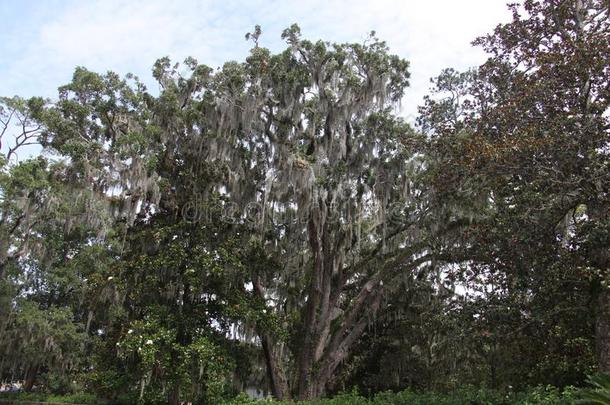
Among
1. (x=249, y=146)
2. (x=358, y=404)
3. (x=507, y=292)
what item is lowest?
(x=358, y=404)

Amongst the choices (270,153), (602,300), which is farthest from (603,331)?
(270,153)

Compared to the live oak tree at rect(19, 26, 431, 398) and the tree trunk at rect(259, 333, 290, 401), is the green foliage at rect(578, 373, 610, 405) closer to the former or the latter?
the live oak tree at rect(19, 26, 431, 398)

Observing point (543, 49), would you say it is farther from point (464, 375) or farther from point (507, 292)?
point (464, 375)

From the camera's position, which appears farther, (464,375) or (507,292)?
(464,375)

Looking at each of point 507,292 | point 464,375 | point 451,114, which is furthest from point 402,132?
point 464,375

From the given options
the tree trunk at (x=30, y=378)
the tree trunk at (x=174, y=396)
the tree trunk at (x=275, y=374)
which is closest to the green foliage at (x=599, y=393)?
the tree trunk at (x=174, y=396)

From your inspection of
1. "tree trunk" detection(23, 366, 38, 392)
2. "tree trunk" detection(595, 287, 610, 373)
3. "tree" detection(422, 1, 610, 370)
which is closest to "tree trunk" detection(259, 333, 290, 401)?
"tree" detection(422, 1, 610, 370)

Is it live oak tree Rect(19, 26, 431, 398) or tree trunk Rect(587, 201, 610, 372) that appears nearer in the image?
tree trunk Rect(587, 201, 610, 372)

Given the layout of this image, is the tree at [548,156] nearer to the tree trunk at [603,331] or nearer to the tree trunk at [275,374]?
the tree trunk at [603,331]

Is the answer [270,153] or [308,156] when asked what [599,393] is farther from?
[270,153]

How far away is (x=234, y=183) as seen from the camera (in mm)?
13773

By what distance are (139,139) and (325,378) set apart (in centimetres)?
805

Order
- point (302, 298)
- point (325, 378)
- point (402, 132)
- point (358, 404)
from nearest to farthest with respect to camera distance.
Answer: point (358, 404)
point (402, 132)
point (325, 378)
point (302, 298)

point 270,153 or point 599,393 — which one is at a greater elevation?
point 270,153
